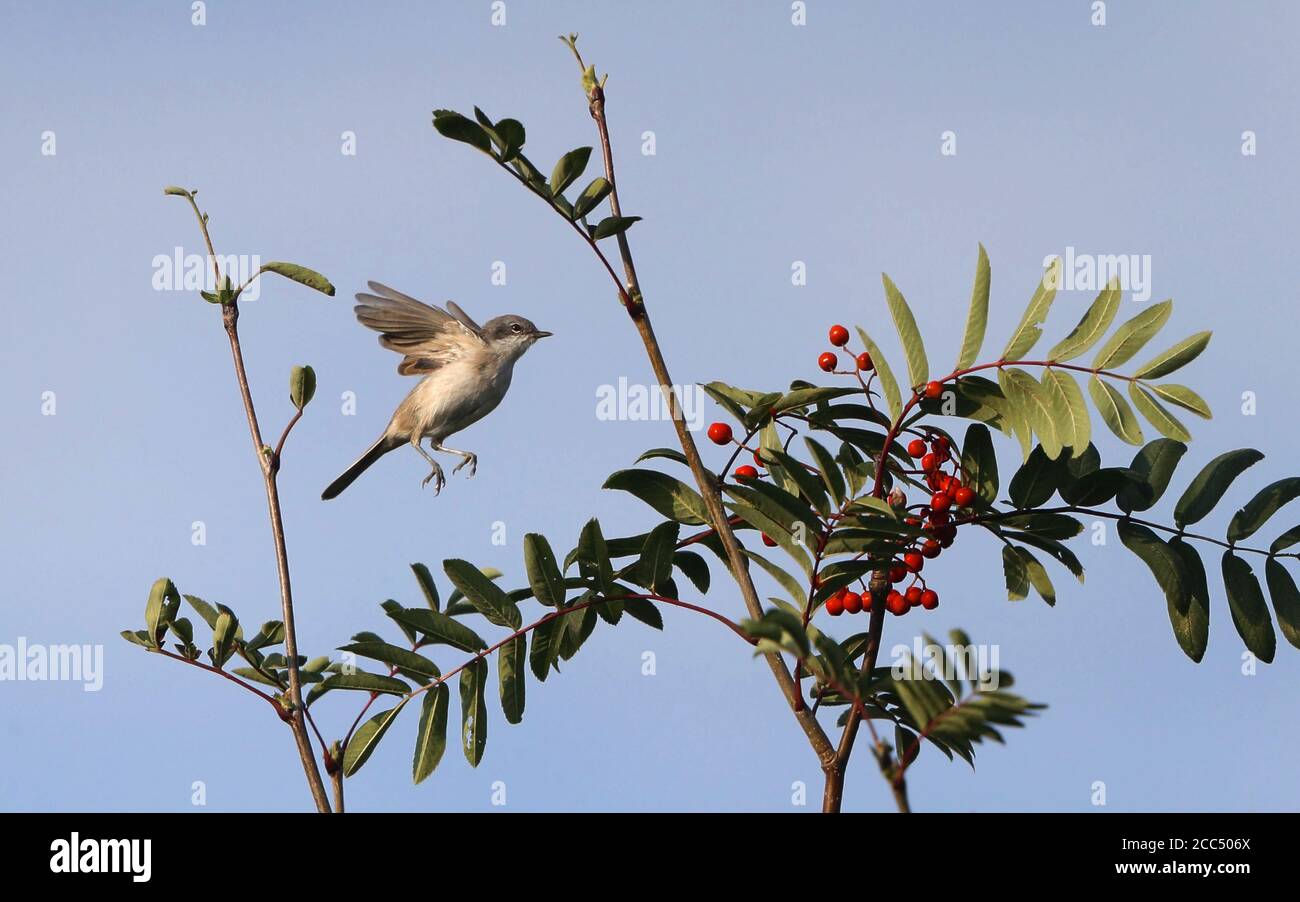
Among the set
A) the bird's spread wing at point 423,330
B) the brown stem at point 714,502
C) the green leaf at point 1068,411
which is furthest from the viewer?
the bird's spread wing at point 423,330

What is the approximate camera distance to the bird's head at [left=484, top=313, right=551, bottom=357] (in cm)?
812

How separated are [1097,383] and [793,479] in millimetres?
1066

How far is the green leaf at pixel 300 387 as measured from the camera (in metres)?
4.33

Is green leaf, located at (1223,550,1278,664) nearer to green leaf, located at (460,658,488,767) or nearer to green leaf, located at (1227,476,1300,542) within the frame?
green leaf, located at (1227,476,1300,542)

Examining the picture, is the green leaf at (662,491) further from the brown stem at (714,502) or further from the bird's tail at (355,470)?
the bird's tail at (355,470)

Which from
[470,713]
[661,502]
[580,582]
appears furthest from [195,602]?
[661,502]

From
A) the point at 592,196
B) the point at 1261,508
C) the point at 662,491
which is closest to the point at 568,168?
the point at 592,196

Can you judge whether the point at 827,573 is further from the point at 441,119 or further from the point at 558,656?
the point at 441,119

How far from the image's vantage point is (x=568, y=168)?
3988mm

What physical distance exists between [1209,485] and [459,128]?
2872 mm

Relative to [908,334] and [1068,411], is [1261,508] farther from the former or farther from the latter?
[908,334]

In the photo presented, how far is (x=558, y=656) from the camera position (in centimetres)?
453

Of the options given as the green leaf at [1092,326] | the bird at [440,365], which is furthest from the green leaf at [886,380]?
the bird at [440,365]

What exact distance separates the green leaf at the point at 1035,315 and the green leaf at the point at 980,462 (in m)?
0.28
